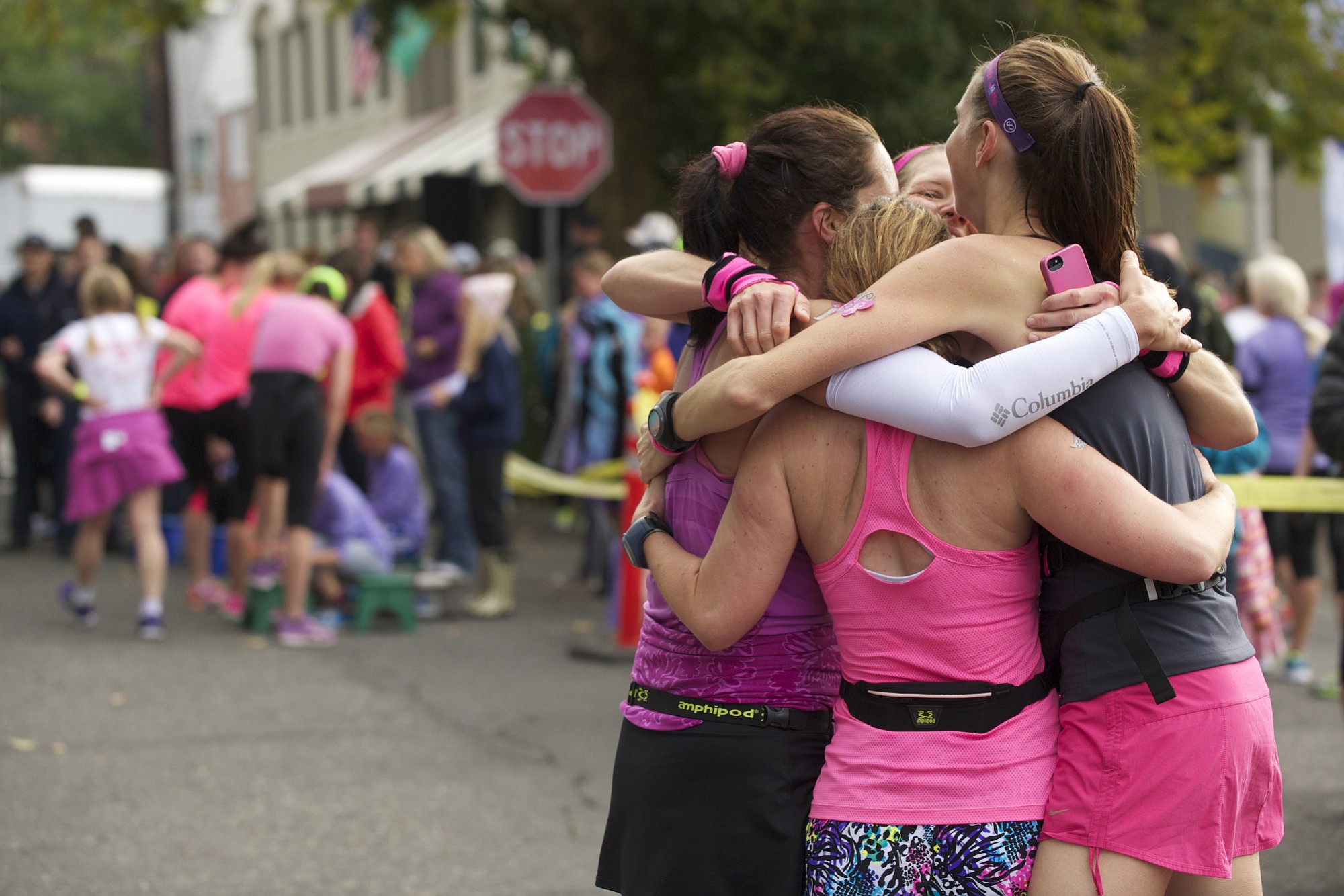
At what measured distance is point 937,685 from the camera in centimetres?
210

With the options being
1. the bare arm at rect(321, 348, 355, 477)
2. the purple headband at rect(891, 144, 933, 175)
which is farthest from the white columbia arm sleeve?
the bare arm at rect(321, 348, 355, 477)

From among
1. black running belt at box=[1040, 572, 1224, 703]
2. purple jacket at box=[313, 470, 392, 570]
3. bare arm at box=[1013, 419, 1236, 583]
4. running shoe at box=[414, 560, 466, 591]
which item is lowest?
running shoe at box=[414, 560, 466, 591]

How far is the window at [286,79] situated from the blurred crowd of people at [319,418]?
26.6m

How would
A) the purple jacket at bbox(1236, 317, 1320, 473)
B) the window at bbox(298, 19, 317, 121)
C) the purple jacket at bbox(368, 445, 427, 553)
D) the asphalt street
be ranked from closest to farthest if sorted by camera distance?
1. the asphalt street
2. the purple jacket at bbox(1236, 317, 1320, 473)
3. the purple jacket at bbox(368, 445, 427, 553)
4. the window at bbox(298, 19, 317, 121)

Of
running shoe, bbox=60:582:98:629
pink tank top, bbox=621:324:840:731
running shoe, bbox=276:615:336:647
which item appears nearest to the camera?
pink tank top, bbox=621:324:840:731

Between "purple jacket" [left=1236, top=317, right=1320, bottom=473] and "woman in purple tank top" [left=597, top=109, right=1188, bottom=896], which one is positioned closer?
"woman in purple tank top" [left=597, top=109, right=1188, bottom=896]

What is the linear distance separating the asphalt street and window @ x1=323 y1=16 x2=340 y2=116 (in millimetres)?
25962

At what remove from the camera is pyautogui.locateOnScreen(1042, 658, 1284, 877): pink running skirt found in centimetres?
204

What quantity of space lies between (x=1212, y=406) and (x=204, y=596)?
7.76m

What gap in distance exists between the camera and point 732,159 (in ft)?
7.61

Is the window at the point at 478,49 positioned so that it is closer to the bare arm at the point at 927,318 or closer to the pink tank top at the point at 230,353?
the pink tank top at the point at 230,353

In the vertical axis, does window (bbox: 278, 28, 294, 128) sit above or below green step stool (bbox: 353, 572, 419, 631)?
above

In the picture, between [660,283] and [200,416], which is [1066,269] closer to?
[660,283]

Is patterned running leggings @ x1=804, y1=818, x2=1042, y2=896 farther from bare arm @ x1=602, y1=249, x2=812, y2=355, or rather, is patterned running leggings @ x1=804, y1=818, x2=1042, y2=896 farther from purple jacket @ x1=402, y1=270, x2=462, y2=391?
purple jacket @ x1=402, y1=270, x2=462, y2=391
